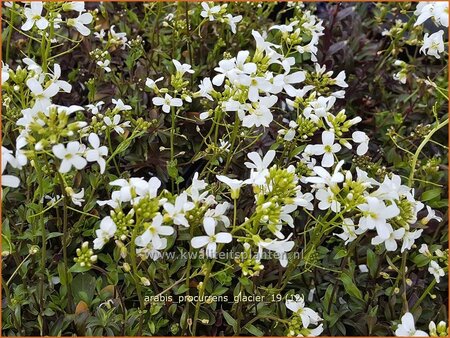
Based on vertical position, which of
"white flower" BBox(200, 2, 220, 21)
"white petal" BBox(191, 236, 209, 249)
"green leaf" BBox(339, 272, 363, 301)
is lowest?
"green leaf" BBox(339, 272, 363, 301)

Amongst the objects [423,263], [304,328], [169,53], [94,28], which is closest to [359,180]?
[304,328]

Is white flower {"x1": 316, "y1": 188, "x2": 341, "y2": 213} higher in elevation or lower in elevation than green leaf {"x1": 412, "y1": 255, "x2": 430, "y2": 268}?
higher

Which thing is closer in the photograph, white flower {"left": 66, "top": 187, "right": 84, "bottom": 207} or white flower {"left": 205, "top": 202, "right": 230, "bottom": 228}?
white flower {"left": 205, "top": 202, "right": 230, "bottom": 228}

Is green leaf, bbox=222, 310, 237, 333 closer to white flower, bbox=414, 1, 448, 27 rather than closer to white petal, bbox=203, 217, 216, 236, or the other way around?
white petal, bbox=203, 217, 216, 236

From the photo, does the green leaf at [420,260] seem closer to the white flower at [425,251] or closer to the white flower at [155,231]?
the white flower at [425,251]

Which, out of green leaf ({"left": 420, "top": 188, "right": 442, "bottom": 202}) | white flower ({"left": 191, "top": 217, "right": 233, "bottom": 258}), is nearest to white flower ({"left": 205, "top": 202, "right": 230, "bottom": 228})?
white flower ({"left": 191, "top": 217, "right": 233, "bottom": 258})

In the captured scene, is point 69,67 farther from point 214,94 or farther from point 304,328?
point 304,328

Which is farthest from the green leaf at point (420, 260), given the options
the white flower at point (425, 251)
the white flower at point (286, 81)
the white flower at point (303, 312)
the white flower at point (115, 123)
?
the white flower at point (115, 123)
